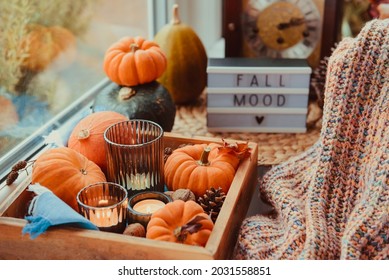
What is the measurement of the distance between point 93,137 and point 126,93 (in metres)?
0.26

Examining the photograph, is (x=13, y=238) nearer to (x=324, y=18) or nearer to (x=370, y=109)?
(x=370, y=109)

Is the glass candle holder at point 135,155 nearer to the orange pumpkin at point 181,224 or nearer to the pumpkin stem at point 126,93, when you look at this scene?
the orange pumpkin at point 181,224

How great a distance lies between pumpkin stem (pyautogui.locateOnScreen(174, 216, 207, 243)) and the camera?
762mm

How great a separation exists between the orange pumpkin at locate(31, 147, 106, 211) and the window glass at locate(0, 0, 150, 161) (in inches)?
9.5

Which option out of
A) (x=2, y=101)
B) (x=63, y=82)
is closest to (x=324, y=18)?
(x=63, y=82)

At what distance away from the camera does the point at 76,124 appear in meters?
1.10

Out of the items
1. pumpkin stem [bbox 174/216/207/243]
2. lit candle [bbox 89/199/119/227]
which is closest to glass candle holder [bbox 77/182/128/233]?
lit candle [bbox 89/199/119/227]

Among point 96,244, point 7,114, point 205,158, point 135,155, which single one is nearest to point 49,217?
point 96,244

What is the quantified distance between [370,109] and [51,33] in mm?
757

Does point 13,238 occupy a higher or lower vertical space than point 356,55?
lower

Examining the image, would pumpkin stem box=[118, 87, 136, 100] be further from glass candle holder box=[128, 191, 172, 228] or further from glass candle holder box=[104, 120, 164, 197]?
glass candle holder box=[128, 191, 172, 228]

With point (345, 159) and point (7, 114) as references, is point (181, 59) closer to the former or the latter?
point (7, 114)

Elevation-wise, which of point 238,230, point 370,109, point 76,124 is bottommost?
point 238,230
